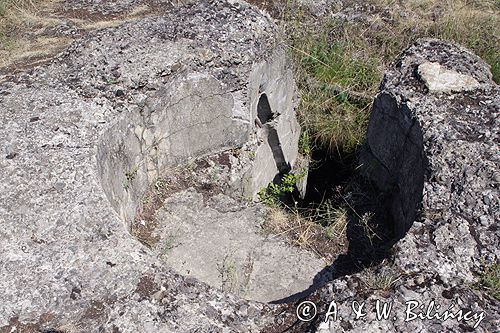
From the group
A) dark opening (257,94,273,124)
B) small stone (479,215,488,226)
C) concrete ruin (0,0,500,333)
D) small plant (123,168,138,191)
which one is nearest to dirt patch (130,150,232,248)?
concrete ruin (0,0,500,333)

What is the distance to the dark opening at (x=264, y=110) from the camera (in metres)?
4.39

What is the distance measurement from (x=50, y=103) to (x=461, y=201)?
2.33 m

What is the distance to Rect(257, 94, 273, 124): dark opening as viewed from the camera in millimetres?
4391

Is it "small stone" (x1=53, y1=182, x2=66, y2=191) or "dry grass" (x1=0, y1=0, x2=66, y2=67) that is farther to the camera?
"dry grass" (x1=0, y1=0, x2=66, y2=67)

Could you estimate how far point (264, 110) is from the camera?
447cm

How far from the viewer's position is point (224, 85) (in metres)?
3.86

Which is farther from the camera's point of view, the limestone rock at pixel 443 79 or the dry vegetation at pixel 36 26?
the dry vegetation at pixel 36 26

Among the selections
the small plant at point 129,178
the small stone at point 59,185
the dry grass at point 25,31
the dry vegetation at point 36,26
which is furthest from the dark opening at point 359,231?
the dry grass at point 25,31

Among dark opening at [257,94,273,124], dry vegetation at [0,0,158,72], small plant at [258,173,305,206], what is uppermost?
dry vegetation at [0,0,158,72]

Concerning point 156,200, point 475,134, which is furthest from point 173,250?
point 475,134

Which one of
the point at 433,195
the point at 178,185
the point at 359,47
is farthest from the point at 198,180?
the point at 359,47

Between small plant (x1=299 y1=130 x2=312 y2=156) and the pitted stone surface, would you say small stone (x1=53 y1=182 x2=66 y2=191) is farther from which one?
small plant (x1=299 y1=130 x2=312 y2=156)

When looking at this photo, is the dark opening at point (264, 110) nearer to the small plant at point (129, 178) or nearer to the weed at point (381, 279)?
the small plant at point (129, 178)

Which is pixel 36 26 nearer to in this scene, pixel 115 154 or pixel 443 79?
pixel 115 154
